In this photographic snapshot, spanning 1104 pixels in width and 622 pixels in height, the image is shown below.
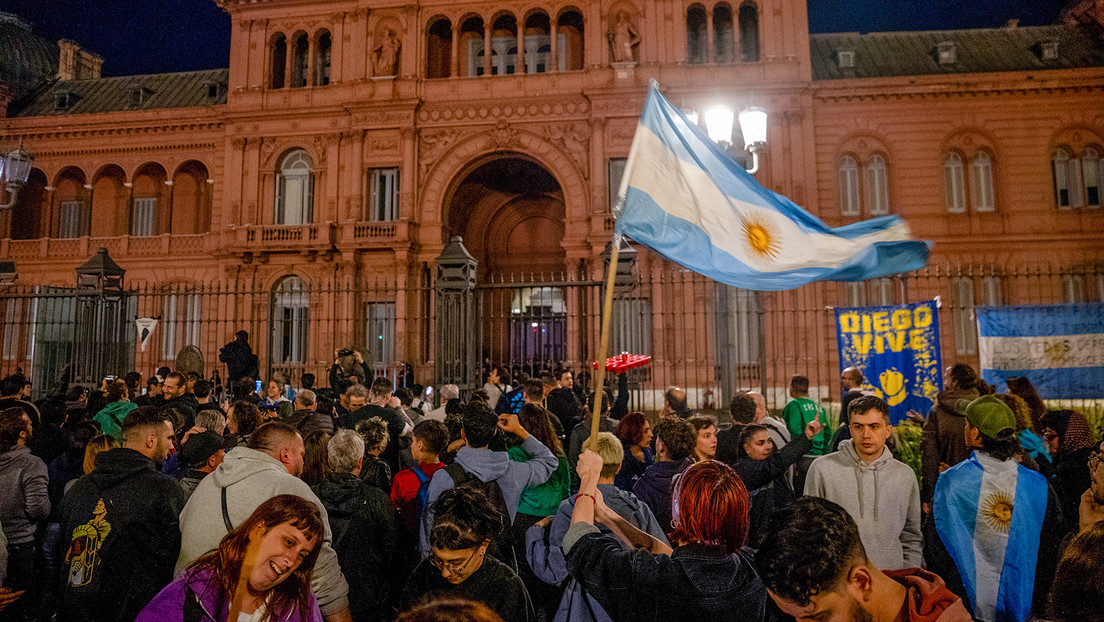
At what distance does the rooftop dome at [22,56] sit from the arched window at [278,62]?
1244 cm

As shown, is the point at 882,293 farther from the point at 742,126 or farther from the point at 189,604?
the point at 189,604

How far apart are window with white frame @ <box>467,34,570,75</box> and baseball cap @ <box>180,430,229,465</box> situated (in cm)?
2009

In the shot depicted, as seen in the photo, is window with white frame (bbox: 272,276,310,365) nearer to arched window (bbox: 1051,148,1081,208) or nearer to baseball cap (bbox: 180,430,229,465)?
baseball cap (bbox: 180,430,229,465)

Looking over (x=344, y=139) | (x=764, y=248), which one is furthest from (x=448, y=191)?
(x=764, y=248)

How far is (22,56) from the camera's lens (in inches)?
1133

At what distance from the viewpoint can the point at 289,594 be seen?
252 cm

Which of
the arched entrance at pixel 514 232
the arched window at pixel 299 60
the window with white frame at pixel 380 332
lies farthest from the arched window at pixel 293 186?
the arched entrance at pixel 514 232

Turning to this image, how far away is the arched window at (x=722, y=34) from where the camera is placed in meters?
22.0

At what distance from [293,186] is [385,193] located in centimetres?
350

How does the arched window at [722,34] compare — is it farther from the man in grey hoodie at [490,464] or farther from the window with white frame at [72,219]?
the window with white frame at [72,219]

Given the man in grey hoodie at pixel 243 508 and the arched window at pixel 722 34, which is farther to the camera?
the arched window at pixel 722 34

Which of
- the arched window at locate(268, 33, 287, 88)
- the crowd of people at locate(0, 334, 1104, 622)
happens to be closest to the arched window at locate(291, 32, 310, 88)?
the arched window at locate(268, 33, 287, 88)

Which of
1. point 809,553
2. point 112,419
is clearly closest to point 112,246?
point 112,419

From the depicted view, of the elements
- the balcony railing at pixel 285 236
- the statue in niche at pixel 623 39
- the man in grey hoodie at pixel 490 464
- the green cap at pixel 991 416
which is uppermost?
the statue in niche at pixel 623 39
